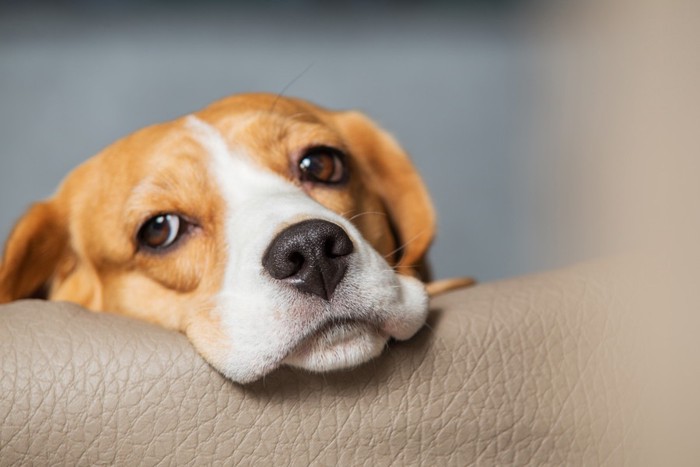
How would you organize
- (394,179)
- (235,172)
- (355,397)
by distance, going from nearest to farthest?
1. (355,397)
2. (235,172)
3. (394,179)

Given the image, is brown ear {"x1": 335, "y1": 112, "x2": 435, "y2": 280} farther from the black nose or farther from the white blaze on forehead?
the black nose

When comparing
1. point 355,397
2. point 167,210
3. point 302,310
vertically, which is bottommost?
point 355,397

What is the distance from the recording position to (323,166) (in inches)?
75.2

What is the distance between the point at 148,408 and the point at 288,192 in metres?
0.59

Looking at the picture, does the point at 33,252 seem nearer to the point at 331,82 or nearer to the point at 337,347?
the point at 337,347

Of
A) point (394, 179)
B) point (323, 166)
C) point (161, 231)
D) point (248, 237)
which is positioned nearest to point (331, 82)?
point (394, 179)

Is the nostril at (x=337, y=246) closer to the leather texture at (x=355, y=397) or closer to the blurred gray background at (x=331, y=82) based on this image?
the leather texture at (x=355, y=397)

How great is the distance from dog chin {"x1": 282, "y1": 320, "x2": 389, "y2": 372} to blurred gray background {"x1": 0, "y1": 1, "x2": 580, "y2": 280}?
2.49 metres

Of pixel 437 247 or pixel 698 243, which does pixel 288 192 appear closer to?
pixel 698 243

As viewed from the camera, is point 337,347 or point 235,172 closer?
point 337,347

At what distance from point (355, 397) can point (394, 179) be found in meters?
1.11

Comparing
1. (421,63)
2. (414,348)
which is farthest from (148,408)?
(421,63)

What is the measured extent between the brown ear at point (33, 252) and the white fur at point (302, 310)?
0.67m

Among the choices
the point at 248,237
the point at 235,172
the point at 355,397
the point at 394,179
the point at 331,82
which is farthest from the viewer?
the point at 331,82
